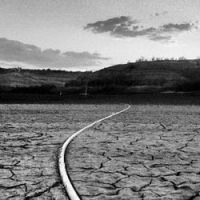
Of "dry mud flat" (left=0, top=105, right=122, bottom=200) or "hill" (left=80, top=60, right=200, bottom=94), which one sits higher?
"hill" (left=80, top=60, right=200, bottom=94)

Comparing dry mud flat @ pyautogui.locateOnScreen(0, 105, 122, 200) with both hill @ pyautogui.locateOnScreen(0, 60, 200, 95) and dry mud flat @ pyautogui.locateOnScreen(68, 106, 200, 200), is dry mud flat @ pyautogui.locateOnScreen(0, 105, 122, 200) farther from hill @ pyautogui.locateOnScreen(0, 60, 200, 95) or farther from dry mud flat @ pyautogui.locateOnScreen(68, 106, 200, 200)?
hill @ pyautogui.locateOnScreen(0, 60, 200, 95)

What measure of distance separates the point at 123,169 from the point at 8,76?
3395 inches

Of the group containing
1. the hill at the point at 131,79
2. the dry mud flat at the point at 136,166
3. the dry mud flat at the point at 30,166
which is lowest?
the dry mud flat at the point at 30,166

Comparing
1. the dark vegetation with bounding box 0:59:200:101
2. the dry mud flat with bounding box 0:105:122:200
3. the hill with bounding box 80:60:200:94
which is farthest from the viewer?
the hill with bounding box 80:60:200:94

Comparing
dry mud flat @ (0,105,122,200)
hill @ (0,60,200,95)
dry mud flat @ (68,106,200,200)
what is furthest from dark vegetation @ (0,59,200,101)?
dry mud flat @ (0,105,122,200)

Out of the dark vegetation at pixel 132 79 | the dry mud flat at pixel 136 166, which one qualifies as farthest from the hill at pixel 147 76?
the dry mud flat at pixel 136 166

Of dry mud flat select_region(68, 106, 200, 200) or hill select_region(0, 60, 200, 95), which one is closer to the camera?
dry mud flat select_region(68, 106, 200, 200)

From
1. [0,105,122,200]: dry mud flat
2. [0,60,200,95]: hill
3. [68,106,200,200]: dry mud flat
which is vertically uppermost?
[0,60,200,95]: hill

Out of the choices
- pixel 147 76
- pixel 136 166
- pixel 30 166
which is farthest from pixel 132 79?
pixel 30 166

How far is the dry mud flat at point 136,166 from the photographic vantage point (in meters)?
3.80

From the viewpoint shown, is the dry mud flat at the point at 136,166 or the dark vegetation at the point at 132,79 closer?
the dry mud flat at the point at 136,166

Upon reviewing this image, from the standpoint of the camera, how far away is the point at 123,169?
478 cm

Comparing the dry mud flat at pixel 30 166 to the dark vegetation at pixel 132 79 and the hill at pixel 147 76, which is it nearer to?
A: the dark vegetation at pixel 132 79

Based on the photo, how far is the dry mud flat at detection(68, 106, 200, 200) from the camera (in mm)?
3803
